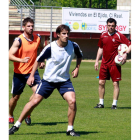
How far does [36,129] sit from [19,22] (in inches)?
1185

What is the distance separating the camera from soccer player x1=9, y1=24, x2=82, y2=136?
7492 mm

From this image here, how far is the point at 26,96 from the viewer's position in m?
13.8

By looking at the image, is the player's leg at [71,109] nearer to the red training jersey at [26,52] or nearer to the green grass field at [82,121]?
the green grass field at [82,121]

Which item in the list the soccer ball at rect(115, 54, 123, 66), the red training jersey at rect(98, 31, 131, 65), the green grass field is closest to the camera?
the green grass field

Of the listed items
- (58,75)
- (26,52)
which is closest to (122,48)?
(26,52)

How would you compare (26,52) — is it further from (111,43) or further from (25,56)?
(111,43)

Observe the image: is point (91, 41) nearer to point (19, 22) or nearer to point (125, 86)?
point (19, 22)

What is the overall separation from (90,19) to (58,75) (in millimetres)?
27553

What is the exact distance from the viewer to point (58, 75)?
301 inches

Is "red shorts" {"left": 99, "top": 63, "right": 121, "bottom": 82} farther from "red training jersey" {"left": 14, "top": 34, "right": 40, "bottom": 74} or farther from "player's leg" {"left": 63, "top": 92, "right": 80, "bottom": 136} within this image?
"player's leg" {"left": 63, "top": 92, "right": 80, "bottom": 136}

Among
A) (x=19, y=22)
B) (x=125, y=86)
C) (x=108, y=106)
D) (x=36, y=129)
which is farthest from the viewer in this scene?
(x=19, y=22)

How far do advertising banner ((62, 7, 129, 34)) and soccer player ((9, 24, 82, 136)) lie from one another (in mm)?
26847

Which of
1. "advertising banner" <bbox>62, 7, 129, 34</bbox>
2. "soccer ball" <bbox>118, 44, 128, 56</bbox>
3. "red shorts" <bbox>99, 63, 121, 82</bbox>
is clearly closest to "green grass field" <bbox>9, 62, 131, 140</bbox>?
"red shorts" <bbox>99, 63, 121, 82</bbox>

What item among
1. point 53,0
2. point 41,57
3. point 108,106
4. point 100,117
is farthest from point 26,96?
point 53,0
